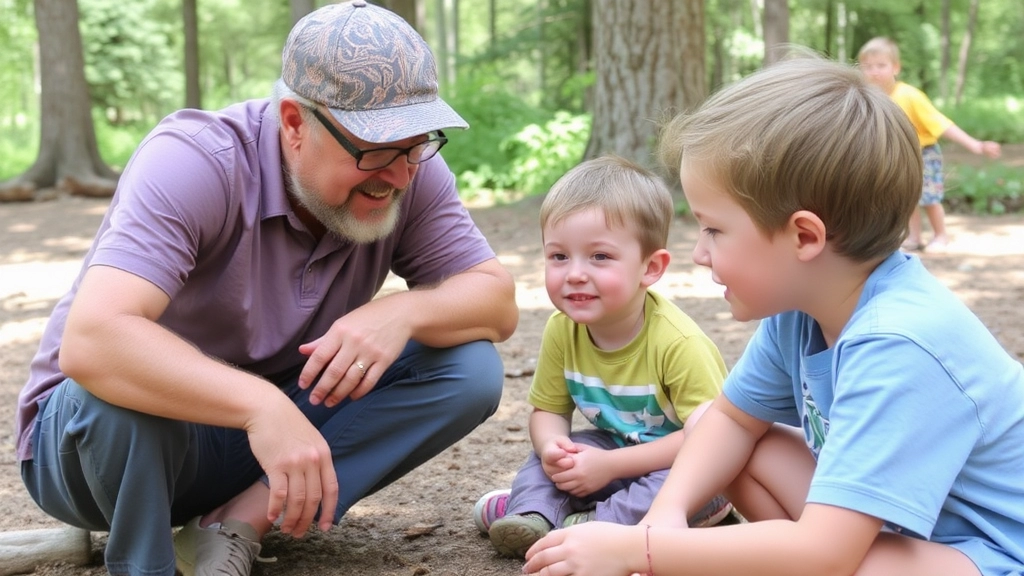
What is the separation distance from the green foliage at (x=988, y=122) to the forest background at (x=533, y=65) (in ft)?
0.16

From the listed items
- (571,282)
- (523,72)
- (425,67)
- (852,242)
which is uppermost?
(425,67)

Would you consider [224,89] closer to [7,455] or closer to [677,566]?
[7,455]

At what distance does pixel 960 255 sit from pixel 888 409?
19.1ft

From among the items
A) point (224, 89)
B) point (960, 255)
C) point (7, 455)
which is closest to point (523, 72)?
point (224, 89)

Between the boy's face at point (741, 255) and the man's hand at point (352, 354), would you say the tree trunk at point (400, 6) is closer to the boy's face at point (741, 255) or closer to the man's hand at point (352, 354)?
the man's hand at point (352, 354)

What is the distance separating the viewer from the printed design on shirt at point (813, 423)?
1.91 m

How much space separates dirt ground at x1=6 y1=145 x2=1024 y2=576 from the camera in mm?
2684

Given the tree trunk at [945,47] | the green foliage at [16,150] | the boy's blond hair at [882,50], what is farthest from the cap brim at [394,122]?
the tree trunk at [945,47]

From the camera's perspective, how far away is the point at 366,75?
241 centimetres

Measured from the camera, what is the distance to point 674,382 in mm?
2578

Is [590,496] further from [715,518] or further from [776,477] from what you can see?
[776,477]

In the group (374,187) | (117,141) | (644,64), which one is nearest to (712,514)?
(374,187)

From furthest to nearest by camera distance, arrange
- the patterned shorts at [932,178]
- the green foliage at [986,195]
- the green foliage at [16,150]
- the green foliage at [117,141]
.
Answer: the green foliage at [117,141]
the green foliage at [16,150]
the green foliage at [986,195]
the patterned shorts at [932,178]

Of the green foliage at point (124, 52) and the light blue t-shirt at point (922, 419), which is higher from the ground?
the light blue t-shirt at point (922, 419)
